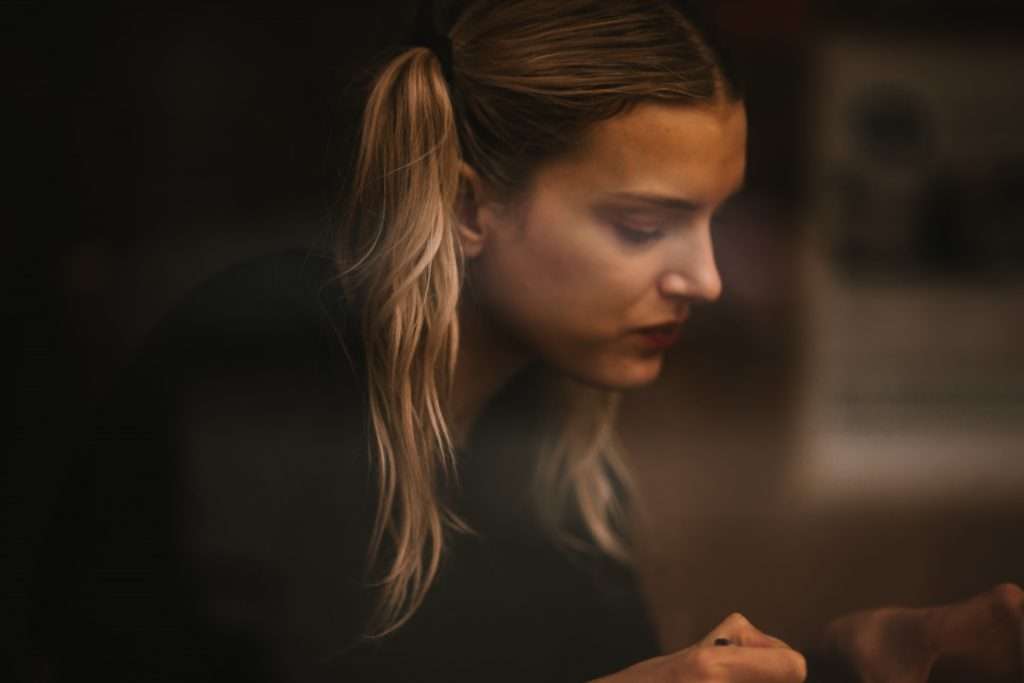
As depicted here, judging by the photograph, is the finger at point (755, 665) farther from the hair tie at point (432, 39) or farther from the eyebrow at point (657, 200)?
the hair tie at point (432, 39)

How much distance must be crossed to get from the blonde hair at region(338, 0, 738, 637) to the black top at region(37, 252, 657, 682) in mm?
19

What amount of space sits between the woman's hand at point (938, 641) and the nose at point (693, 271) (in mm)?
257

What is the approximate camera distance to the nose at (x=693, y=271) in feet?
2.32

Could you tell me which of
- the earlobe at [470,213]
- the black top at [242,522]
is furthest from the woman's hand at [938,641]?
the earlobe at [470,213]

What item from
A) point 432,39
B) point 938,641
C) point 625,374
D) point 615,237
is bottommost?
point 938,641

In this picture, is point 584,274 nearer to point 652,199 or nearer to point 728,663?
point 652,199

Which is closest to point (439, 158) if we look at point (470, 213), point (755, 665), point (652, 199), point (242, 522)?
point (470, 213)

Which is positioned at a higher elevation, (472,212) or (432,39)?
(432,39)

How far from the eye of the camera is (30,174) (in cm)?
71

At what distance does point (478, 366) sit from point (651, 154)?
0.19 m

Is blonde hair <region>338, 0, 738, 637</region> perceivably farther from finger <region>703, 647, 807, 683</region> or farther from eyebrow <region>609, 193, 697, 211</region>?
finger <region>703, 647, 807, 683</region>

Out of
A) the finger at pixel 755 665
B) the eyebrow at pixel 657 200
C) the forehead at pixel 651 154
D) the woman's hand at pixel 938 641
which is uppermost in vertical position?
the forehead at pixel 651 154

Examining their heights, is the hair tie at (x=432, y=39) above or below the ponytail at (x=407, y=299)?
above

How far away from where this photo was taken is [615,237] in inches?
27.4
